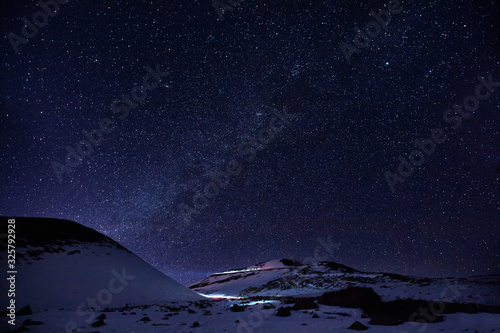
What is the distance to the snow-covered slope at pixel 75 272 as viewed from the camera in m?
20.7

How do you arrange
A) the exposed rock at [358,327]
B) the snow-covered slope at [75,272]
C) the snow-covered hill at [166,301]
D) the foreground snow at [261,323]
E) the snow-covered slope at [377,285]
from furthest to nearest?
1. the snow-covered slope at [377,285]
2. the snow-covered slope at [75,272]
3. the snow-covered hill at [166,301]
4. the foreground snow at [261,323]
5. the exposed rock at [358,327]

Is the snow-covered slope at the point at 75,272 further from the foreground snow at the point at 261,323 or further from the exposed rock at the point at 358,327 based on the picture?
the exposed rock at the point at 358,327

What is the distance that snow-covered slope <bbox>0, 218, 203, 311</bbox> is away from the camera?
20.7m

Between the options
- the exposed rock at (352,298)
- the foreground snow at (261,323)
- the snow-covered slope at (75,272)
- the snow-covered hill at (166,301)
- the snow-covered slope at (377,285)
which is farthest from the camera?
the snow-covered slope at (377,285)

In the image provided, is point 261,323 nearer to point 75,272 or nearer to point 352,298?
point 352,298

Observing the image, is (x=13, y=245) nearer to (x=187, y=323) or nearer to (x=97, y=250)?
(x=97, y=250)

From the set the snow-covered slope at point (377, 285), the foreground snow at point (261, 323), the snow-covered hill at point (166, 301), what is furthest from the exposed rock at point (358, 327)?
the snow-covered slope at point (377, 285)

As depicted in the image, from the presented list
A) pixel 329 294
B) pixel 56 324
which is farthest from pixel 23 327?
pixel 329 294

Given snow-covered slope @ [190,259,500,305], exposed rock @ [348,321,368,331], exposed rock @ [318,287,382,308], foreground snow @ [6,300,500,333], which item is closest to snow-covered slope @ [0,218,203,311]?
foreground snow @ [6,300,500,333]

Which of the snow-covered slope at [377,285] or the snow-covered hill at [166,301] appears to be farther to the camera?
the snow-covered slope at [377,285]

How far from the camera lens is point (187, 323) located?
1275 cm

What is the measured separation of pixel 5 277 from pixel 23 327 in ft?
37.5

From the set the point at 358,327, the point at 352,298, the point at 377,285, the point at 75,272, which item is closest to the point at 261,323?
the point at 358,327

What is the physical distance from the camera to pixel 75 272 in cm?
2414
